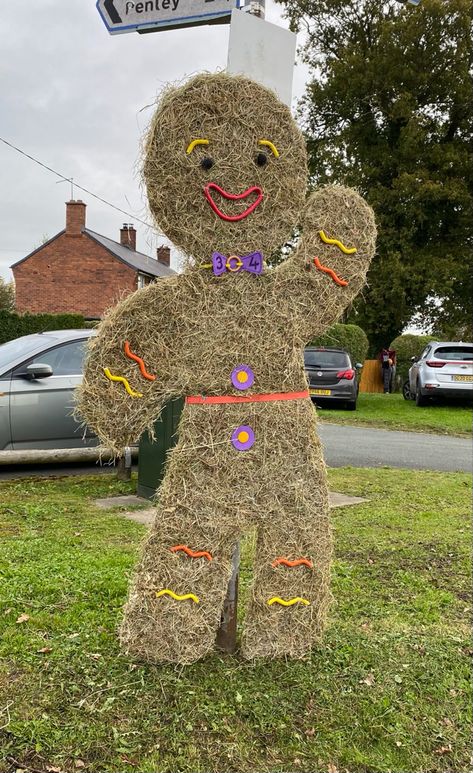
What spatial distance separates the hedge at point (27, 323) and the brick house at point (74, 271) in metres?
8.03

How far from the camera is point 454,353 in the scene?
1453 cm

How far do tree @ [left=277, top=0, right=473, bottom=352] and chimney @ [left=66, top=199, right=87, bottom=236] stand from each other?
11.5 meters

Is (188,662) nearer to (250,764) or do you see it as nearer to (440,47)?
(250,764)

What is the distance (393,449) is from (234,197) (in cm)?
796

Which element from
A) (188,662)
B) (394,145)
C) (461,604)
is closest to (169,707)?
(188,662)

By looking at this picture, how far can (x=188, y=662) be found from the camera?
2.79 m

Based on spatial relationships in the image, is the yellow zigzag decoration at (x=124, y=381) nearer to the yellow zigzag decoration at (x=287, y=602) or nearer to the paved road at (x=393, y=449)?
the yellow zigzag decoration at (x=287, y=602)

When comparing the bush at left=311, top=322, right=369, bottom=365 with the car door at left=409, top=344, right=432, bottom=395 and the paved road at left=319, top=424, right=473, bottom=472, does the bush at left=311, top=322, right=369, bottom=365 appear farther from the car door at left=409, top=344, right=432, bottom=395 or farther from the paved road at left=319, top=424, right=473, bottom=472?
the paved road at left=319, top=424, right=473, bottom=472

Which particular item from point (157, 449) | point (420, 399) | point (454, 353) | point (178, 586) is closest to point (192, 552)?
point (178, 586)

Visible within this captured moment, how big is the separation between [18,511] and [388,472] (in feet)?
14.7

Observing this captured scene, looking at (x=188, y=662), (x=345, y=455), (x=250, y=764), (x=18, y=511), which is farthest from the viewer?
(x=345, y=455)

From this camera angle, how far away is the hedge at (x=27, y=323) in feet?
61.7

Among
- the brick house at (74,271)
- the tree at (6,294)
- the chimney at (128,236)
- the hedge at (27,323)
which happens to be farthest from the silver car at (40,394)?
the tree at (6,294)

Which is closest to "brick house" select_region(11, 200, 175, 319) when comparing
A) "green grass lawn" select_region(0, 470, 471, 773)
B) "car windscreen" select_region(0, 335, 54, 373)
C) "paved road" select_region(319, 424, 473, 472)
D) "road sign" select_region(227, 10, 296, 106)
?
"paved road" select_region(319, 424, 473, 472)
